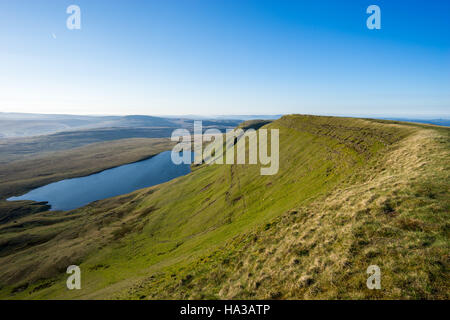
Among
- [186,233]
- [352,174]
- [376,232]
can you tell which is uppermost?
[352,174]

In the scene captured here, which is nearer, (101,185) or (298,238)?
(298,238)

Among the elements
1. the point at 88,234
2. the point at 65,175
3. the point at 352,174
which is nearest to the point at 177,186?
the point at 88,234

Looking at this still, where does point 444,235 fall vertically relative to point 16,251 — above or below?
above

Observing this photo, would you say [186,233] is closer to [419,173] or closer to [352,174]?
[352,174]

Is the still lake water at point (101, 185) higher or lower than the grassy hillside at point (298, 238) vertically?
lower

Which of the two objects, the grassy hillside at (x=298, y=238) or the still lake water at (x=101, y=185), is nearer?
the grassy hillside at (x=298, y=238)
